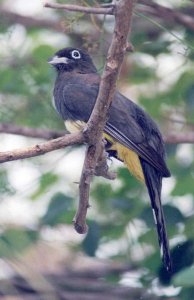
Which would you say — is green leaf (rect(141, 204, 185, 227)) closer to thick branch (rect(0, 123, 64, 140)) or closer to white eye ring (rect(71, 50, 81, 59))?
thick branch (rect(0, 123, 64, 140))

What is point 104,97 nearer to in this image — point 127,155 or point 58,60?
point 127,155

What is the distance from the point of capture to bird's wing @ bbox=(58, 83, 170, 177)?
5.14 metres

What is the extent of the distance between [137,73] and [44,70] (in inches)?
27.0

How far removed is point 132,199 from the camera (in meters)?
6.57

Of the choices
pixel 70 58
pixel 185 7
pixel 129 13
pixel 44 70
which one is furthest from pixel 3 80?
pixel 129 13

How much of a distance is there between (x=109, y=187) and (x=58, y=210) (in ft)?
2.07

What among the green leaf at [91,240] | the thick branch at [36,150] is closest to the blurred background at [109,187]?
the green leaf at [91,240]

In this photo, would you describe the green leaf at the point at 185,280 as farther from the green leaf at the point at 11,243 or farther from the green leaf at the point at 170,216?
the green leaf at the point at 170,216

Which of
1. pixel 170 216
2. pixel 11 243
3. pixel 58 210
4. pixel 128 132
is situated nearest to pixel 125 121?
pixel 128 132

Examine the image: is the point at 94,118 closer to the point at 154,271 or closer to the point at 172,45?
the point at 154,271

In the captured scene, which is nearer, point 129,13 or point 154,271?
point 129,13

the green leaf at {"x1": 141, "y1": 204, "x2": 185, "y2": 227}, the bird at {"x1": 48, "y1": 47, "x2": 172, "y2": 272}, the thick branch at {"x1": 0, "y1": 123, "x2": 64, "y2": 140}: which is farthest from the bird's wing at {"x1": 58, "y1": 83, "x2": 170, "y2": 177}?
the green leaf at {"x1": 141, "y1": 204, "x2": 185, "y2": 227}

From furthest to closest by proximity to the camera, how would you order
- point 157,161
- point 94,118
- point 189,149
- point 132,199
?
point 189,149 → point 132,199 → point 157,161 → point 94,118

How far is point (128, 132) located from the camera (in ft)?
17.2
